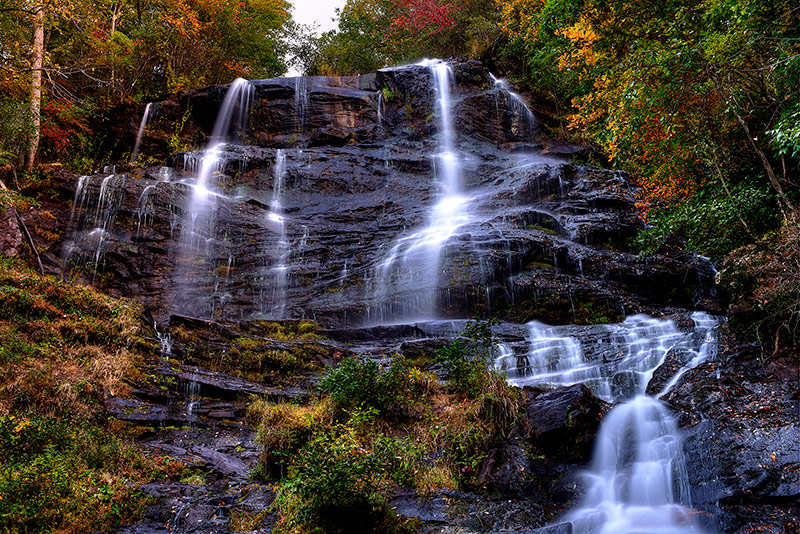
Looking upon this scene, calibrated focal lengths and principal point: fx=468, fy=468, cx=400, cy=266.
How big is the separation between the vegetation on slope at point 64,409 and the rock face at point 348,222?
3.65 metres

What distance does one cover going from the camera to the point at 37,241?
14078 millimetres

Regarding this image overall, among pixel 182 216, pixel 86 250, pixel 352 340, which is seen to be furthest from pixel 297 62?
pixel 352 340

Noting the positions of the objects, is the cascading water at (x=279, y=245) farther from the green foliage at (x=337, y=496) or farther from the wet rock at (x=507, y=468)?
the green foliage at (x=337, y=496)

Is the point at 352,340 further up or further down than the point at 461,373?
further up

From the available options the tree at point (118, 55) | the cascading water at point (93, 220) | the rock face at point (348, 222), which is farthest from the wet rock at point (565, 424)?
the cascading water at point (93, 220)

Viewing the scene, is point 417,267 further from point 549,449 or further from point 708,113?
point 549,449

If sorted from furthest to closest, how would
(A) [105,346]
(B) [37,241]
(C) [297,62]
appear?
1. (C) [297,62]
2. (B) [37,241]
3. (A) [105,346]

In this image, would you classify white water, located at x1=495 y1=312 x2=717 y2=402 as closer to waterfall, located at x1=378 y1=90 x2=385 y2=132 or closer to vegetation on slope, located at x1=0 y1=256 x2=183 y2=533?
vegetation on slope, located at x1=0 y1=256 x2=183 y2=533

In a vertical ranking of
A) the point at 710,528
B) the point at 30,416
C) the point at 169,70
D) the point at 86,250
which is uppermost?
the point at 169,70

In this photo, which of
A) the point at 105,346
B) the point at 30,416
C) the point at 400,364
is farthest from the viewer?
the point at 105,346

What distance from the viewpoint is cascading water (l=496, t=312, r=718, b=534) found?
555cm

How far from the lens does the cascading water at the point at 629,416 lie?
218 inches

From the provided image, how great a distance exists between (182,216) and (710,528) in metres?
16.2

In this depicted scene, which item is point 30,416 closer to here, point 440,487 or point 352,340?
point 440,487
